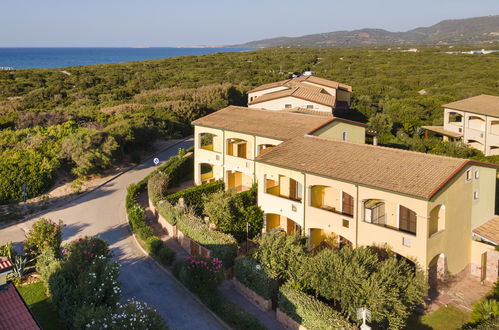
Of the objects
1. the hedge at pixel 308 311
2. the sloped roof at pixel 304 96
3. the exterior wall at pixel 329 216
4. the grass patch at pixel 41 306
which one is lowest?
the grass patch at pixel 41 306

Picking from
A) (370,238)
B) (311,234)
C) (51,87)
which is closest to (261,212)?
(311,234)

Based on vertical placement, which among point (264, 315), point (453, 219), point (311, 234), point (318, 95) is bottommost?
point (264, 315)

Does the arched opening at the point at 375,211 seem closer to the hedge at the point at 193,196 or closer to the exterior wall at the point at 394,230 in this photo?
the exterior wall at the point at 394,230

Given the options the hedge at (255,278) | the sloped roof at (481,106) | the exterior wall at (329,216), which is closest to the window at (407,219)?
the exterior wall at (329,216)

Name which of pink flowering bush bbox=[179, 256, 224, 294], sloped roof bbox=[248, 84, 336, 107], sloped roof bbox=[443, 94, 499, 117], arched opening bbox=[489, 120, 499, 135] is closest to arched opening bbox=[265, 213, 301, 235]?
pink flowering bush bbox=[179, 256, 224, 294]

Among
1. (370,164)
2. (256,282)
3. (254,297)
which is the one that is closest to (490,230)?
(370,164)

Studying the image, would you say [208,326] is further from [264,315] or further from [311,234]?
[311,234]
